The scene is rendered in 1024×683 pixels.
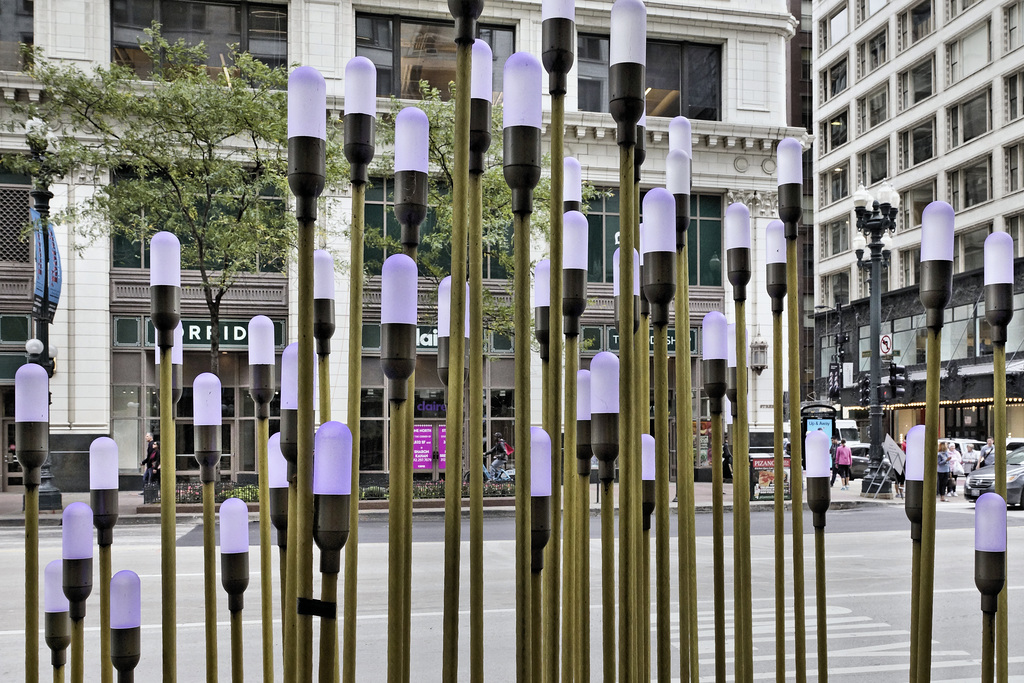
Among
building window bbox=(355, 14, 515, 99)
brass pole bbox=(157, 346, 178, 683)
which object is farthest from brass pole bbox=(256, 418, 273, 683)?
building window bbox=(355, 14, 515, 99)

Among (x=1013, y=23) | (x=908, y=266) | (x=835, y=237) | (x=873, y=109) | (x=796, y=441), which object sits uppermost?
(x=1013, y=23)

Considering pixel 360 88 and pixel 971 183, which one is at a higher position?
pixel 971 183

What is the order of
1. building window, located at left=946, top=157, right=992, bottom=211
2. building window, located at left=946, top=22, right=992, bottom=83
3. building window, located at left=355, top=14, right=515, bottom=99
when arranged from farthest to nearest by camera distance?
building window, located at left=946, top=157, right=992, bottom=211 < building window, located at left=946, top=22, right=992, bottom=83 < building window, located at left=355, top=14, right=515, bottom=99

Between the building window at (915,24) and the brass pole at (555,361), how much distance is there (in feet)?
126

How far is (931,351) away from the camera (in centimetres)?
137

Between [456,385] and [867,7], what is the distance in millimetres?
43068

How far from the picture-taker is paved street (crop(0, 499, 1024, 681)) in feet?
18.8

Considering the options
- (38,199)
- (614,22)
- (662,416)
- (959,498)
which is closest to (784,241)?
(662,416)

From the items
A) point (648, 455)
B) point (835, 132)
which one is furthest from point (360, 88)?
point (835, 132)

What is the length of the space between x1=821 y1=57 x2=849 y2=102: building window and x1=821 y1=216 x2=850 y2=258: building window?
5.63m

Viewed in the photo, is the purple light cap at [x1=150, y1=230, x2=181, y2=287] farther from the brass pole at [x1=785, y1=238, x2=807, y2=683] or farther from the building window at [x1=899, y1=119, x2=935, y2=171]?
the building window at [x1=899, y1=119, x2=935, y2=171]

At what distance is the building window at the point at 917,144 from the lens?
3546 cm

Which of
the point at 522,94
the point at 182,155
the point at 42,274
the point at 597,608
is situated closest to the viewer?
the point at 522,94

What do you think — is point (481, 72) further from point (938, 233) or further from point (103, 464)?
point (103, 464)
